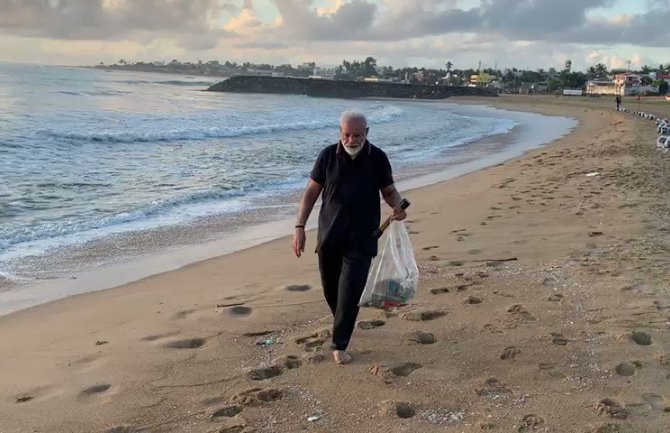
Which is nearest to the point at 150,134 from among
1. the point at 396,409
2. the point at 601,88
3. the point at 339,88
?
the point at 396,409

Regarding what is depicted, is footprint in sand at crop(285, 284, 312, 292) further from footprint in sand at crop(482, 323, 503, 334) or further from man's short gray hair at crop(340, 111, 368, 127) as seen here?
man's short gray hair at crop(340, 111, 368, 127)

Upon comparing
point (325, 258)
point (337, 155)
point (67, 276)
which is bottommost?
point (67, 276)

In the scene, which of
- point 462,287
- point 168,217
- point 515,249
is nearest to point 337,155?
point 462,287

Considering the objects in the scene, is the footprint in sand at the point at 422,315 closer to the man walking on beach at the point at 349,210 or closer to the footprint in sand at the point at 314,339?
the footprint in sand at the point at 314,339

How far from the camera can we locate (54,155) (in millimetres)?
16344

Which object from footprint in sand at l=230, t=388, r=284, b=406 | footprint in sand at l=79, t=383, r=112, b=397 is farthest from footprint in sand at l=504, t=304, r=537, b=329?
footprint in sand at l=79, t=383, r=112, b=397

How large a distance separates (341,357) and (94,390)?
4.76ft

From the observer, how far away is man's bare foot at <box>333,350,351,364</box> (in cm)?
389

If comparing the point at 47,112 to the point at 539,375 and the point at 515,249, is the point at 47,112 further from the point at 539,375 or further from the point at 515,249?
the point at 539,375

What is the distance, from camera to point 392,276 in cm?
413

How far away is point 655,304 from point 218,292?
3.52m

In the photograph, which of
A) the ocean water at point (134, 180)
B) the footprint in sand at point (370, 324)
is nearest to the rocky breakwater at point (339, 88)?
the ocean water at point (134, 180)

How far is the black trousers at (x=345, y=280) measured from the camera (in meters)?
3.89

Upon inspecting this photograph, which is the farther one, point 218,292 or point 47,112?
point 47,112
